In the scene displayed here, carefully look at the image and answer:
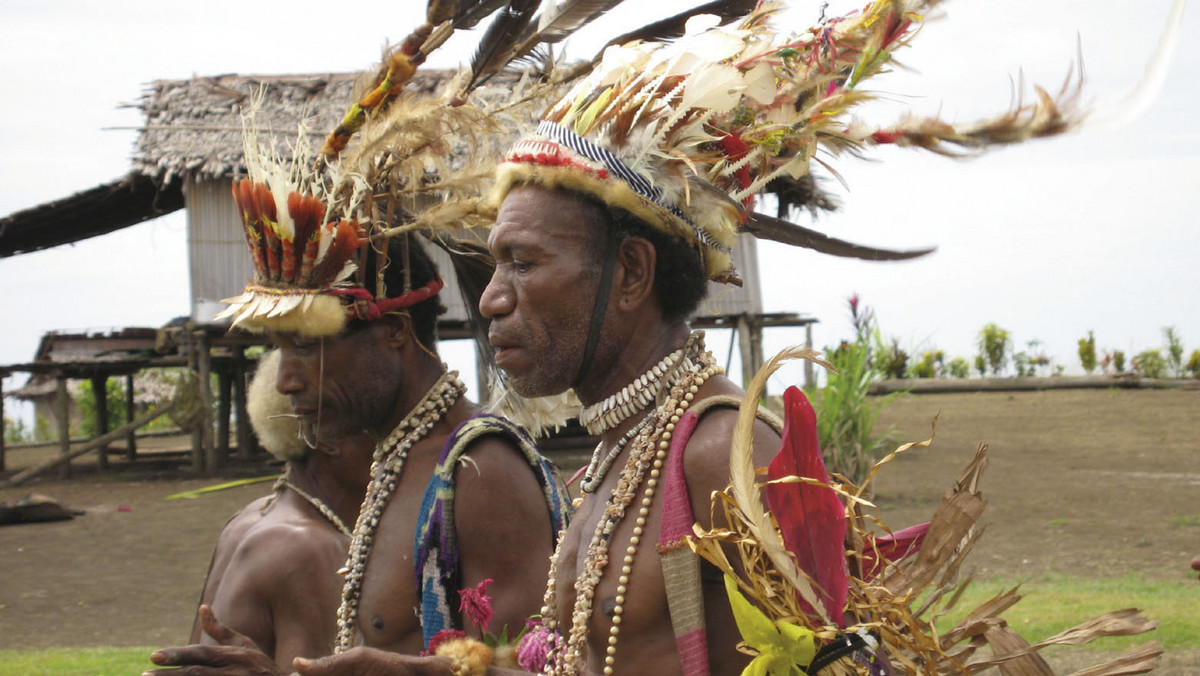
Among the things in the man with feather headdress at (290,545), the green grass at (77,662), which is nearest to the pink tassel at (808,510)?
the man with feather headdress at (290,545)

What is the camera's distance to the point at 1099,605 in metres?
7.40

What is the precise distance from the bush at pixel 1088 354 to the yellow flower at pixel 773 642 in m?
26.3

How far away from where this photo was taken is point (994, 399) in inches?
947

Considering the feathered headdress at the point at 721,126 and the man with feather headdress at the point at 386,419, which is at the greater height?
the feathered headdress at the point at 721,126

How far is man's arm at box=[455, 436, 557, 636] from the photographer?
2777mm

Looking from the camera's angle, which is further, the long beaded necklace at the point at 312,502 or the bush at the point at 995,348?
the bush at the point at 995,348

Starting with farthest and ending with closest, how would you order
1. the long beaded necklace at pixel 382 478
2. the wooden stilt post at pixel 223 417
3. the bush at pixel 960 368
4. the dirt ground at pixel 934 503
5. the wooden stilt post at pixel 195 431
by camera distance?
the bush at pixel 960 368, the wooden stilt post at pixel 223 417, the wooden stilt post at pixel 195 431, the dirt ground at pixel 934 503, the long beaded necklace at pixel 382 478

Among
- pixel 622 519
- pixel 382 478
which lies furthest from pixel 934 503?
pixel 622 519

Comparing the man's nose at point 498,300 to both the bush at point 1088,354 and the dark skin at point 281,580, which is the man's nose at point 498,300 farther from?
the bush at point 1088,354

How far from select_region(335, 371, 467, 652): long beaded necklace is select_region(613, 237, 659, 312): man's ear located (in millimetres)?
1166

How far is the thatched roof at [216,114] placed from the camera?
1642 cm

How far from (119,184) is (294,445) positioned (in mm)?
15203

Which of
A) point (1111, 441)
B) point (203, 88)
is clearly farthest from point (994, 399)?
point (203, 88)

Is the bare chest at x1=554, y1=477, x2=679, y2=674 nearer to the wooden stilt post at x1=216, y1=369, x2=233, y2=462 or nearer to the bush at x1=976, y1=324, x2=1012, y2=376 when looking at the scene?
the wooden stilt post at x1=216, y1=369, x2=233, y2=462
